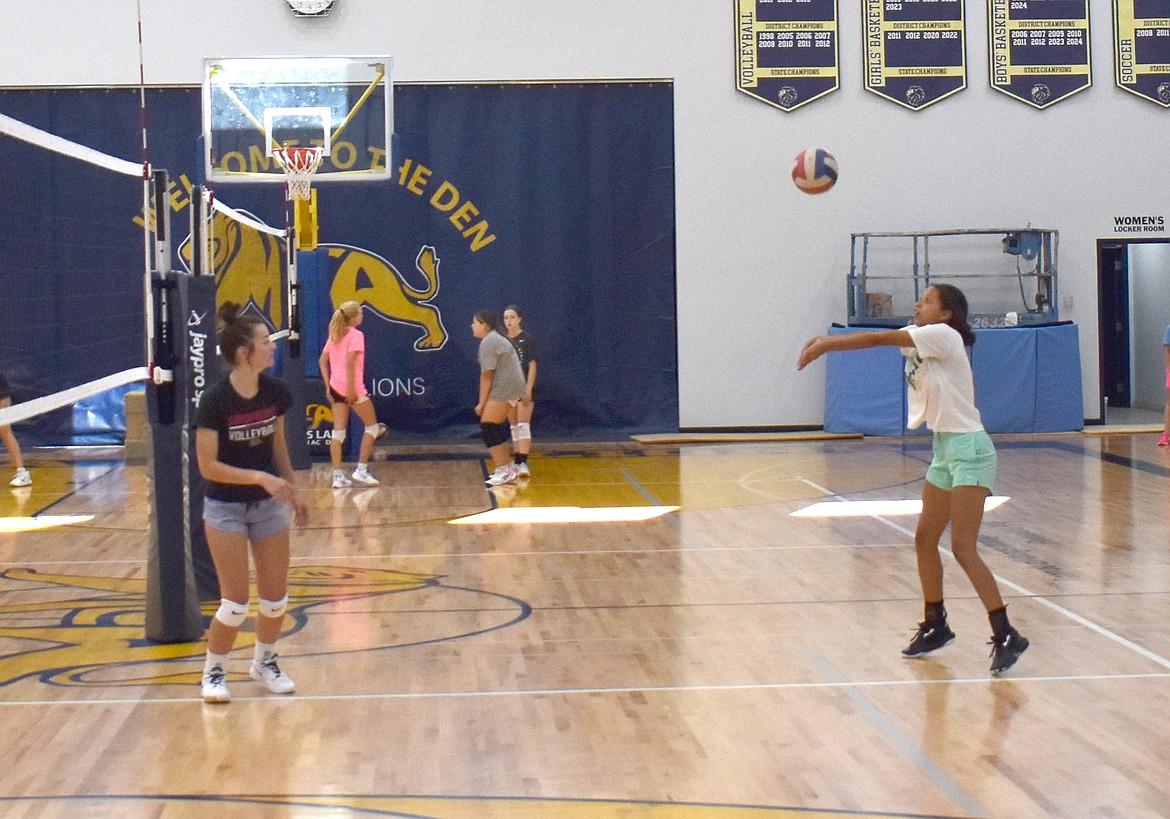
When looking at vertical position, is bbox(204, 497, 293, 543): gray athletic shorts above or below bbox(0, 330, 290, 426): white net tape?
below

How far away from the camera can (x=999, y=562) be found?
29.8 ft

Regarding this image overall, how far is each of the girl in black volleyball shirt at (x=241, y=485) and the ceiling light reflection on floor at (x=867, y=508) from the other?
20.3 feet

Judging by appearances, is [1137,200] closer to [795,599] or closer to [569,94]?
[569,94]

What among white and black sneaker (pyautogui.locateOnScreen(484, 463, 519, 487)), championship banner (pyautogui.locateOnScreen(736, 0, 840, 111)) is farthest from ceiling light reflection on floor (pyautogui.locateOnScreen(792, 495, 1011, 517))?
championship banner (pyautogui.locateOnScreen(736, 0, 840, 111))

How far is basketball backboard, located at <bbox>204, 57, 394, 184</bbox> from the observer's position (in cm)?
1499

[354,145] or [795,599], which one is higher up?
[354,145]

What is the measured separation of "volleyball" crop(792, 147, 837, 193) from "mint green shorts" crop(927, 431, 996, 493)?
920 cm

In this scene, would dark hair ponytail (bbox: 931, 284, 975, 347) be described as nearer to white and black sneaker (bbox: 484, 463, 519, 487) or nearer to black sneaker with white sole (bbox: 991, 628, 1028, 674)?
black sneaker with white sole (bbox: 991, 628, 1028, 674)

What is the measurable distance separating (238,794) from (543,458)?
11599 mm

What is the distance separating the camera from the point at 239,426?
5.84 metres

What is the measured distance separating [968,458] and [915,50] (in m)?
13.1

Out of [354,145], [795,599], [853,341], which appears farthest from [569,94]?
[853,341]

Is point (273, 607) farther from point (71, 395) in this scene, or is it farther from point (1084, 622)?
point (1084, 622)

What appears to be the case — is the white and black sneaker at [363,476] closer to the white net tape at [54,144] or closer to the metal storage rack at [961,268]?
the white net tape at [54,144]
